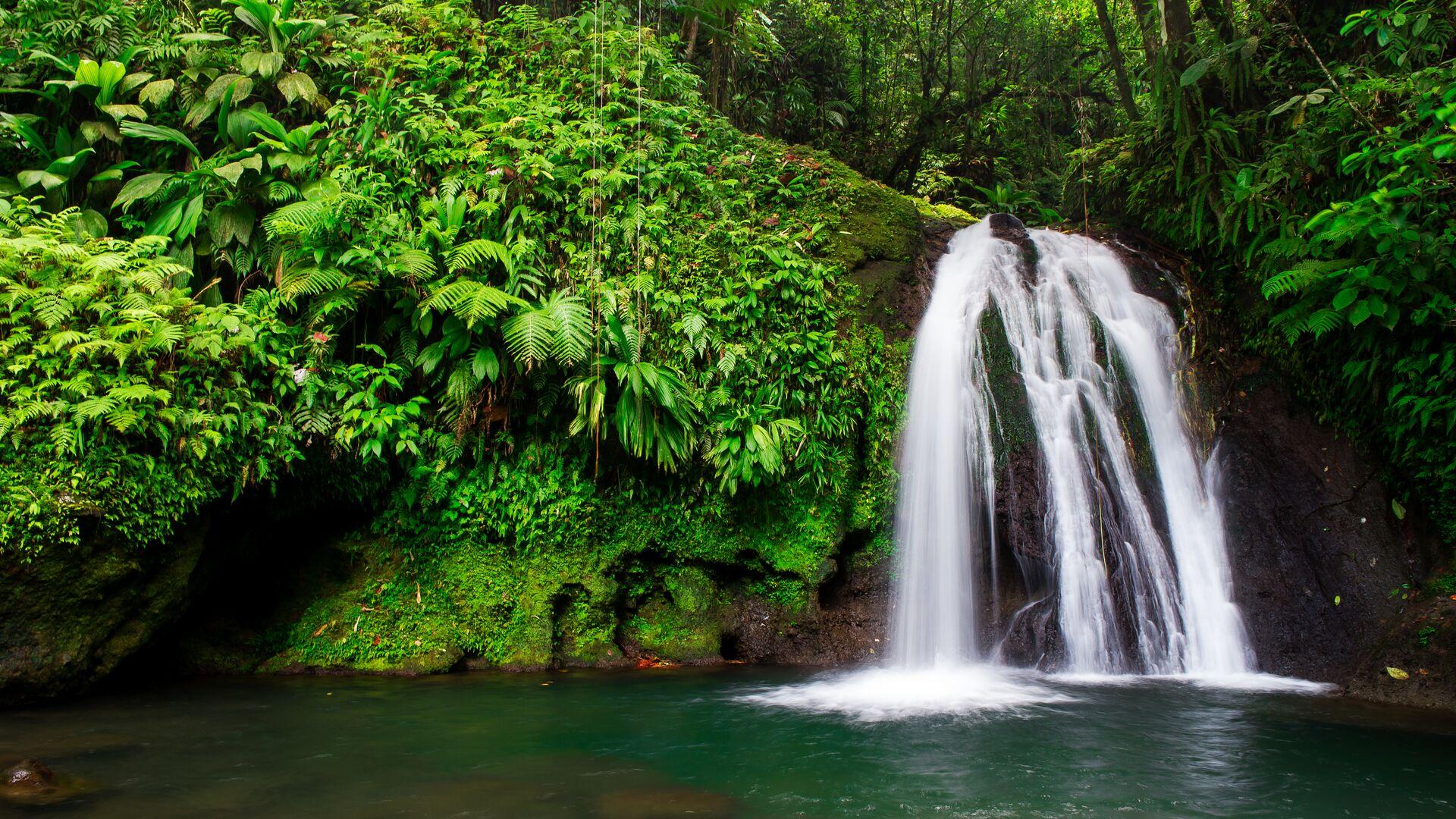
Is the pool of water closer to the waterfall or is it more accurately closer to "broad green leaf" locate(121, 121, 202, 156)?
the waterfall

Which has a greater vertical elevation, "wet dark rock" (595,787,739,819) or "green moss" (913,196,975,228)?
"green moss" (913,196,975,228)

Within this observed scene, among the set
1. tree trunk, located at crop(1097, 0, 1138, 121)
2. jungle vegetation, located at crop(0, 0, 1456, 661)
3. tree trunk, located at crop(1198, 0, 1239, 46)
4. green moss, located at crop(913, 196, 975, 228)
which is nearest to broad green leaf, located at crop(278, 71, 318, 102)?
jungle vegetation, located at crop(0, 0, 1456, 661)

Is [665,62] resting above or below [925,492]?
above

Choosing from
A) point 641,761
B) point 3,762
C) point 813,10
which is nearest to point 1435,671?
point 641,761

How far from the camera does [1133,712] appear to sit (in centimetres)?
521

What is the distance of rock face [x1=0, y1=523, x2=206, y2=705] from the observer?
4.89 m

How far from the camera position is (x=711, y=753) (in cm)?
438

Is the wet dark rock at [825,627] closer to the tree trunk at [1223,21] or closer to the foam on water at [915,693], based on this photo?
the foam on water at [915,693]

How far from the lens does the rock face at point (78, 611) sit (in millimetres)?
4887

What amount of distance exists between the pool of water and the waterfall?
2.73 feet

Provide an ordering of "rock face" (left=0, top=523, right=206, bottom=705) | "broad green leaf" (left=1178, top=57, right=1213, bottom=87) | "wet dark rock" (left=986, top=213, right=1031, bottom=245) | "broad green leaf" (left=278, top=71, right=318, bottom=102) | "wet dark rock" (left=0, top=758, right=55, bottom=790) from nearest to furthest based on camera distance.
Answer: "wet dark rock" (left=0, top=758, right=55, bottom=790)
"rock face" (left=0, top=523, right=206, bottom=705)
"broad green leaf" (left=278, top=71, right=318, bottom=102)
"broad green leaf" (left=1178, top=57, right=1213, bottom=87)
"wet dark rock" (left=986, top=213, right=1031, bottom=245)

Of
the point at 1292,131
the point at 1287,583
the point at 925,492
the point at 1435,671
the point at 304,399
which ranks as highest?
the point at 1292,131

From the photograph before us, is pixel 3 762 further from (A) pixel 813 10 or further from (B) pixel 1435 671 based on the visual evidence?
(A) pixel 813 10

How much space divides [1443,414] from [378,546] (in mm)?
8706
